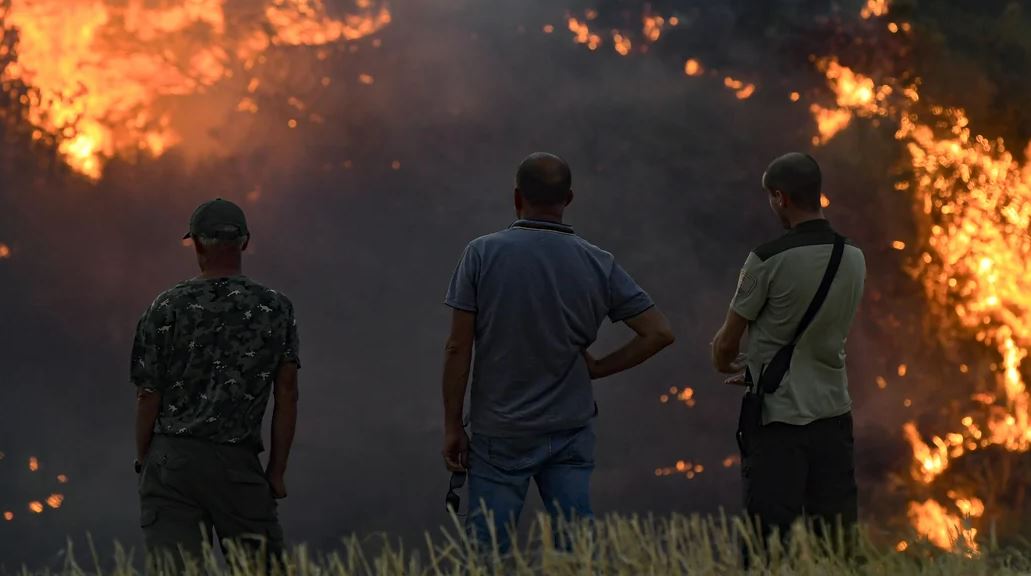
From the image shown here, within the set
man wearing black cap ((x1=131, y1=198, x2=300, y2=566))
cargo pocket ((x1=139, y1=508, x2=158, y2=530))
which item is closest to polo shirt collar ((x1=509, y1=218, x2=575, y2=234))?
man wearing black cap ((x1=131, y1=198, x2=300, y2=566))

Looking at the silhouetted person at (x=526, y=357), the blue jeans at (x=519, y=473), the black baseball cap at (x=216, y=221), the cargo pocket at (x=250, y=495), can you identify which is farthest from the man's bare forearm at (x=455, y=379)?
the black baseball cap at (x=216, y=221)

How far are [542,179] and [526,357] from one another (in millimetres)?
602

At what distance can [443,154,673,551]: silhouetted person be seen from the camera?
13.9 ft

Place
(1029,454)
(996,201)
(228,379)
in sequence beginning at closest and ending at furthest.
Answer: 1. (228,379)
2. (996,201)
3. (1029,454)

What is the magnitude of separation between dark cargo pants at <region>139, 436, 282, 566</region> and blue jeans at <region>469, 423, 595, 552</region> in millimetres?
730

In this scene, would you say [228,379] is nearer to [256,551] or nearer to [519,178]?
[256,551]

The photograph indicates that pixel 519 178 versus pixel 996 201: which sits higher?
pixel 996 201

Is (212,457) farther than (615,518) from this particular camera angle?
Yes

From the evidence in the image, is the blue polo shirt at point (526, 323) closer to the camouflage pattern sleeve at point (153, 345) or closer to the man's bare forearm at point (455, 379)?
the man's bare forearm at point (455, 379)

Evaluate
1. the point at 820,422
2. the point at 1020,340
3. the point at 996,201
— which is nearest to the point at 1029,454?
the point at 1020,340

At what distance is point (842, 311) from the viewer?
4.34 m

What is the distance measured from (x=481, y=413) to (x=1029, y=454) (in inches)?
487

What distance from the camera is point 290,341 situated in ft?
14.2

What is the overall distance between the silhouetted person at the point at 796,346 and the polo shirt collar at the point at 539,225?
2.08 feet
